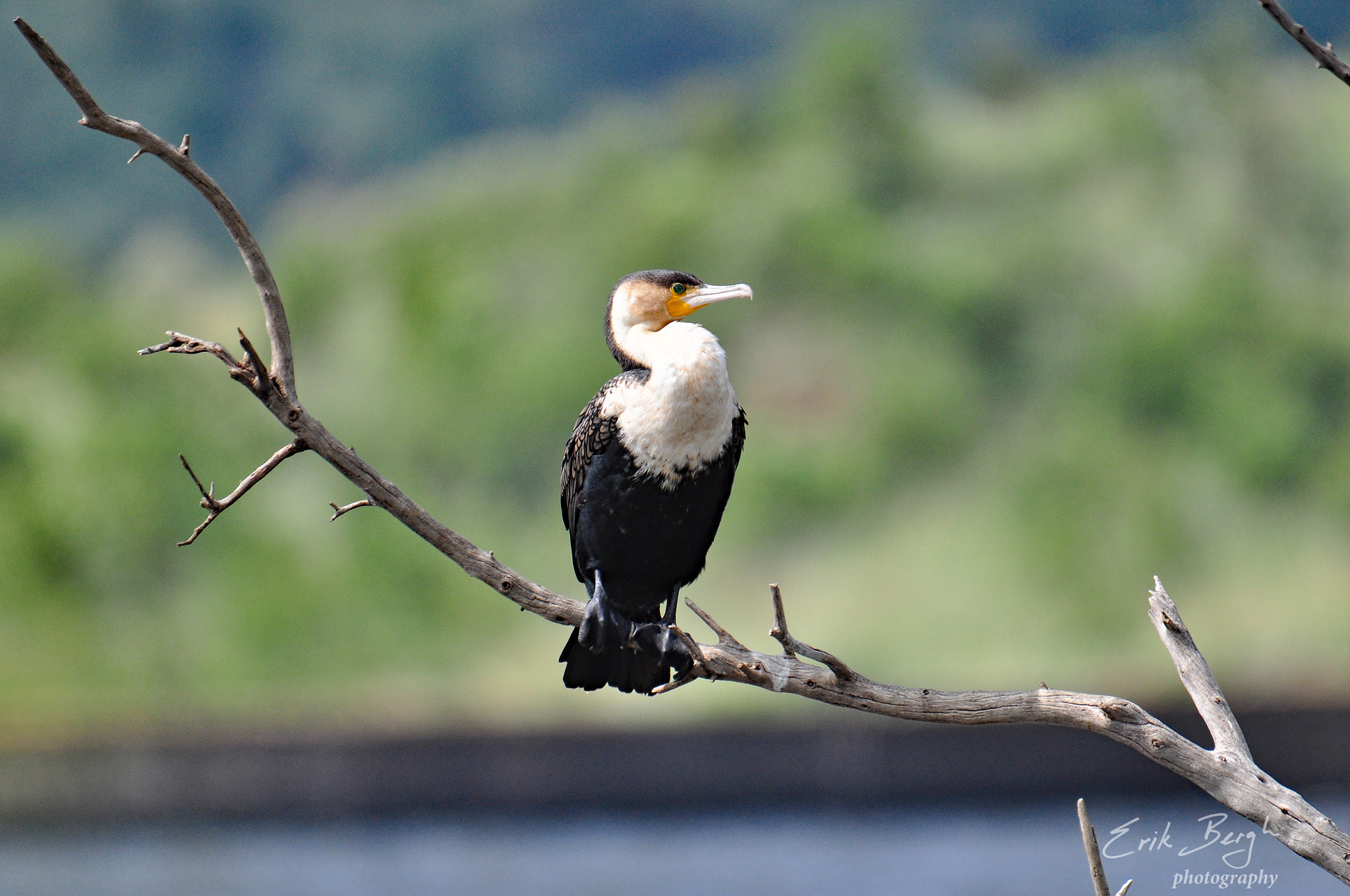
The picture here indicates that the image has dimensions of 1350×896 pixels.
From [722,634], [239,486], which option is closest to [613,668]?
[722,634]

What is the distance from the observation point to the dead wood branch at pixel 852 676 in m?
1.96

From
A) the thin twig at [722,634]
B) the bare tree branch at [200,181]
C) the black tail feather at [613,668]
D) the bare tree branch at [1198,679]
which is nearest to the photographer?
the bare tree branch at [200,181]

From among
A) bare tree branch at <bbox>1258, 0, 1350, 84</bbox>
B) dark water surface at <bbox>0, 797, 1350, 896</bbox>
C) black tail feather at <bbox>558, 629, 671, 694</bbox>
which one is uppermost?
dark water surface at <bbox>0, 797, 1350, 896</bbox>

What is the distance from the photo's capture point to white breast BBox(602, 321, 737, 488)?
2420 mm

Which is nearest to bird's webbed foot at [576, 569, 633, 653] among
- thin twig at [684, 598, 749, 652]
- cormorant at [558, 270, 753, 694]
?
cormorant at [558, 270, 753, 694]

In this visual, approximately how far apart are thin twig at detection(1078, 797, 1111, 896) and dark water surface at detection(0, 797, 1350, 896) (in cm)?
767

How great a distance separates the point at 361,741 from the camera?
10.6 meters

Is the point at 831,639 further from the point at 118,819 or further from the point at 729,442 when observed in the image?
the point at 729,442

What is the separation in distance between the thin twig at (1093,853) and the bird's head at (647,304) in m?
1.26

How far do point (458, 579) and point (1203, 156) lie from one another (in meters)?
13.0

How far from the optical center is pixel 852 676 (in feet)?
7.41

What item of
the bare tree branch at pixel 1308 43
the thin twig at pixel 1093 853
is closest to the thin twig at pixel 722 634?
the thin twig at pixel 1093 853

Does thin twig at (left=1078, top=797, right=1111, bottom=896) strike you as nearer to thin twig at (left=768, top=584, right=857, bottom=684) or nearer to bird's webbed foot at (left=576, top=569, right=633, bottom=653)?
thin twig at (left=768, top=584, right=857, bottom=684)

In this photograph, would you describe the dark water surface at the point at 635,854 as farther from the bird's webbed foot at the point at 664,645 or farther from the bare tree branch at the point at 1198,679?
the bare tree branch at the point at 1198,679
